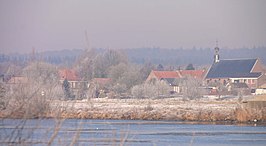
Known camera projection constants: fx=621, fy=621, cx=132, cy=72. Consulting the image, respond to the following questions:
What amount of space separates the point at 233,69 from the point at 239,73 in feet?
5.48

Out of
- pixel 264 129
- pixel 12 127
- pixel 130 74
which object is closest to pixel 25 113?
pixel 12 127

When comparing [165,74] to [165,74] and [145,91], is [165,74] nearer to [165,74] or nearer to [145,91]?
[165,74]

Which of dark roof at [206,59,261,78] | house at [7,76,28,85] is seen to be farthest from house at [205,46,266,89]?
house at [7,76,28,85]

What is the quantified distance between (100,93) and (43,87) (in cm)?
6678

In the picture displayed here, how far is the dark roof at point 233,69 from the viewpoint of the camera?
102938mm

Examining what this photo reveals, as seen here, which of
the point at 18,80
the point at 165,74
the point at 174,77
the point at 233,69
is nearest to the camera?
the point at 18,80

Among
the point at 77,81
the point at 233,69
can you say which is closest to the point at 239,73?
the point at 233,69

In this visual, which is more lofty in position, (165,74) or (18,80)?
(165,74)

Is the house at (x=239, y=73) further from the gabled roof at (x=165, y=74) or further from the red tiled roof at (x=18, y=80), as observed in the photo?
the red tiled roof at (x=18, y=80)

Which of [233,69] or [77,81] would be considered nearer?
[77,81]

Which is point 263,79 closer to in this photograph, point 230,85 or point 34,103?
point 230,85

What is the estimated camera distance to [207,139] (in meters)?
27.7

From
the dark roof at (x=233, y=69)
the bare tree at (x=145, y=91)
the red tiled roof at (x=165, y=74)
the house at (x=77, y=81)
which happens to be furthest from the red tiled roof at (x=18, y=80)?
the dark roof at (x=233, y=69)

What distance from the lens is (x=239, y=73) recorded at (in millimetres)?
103312
